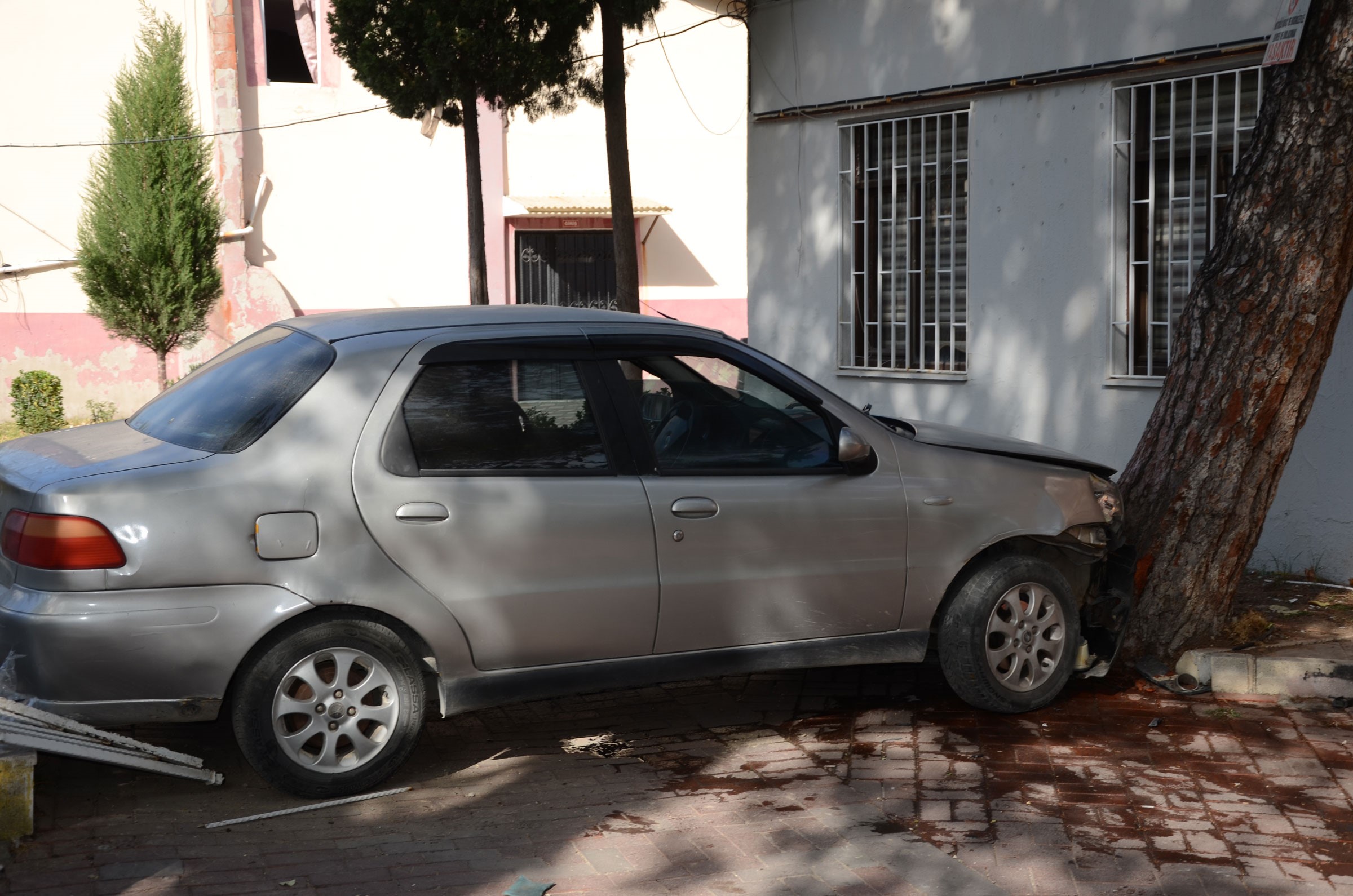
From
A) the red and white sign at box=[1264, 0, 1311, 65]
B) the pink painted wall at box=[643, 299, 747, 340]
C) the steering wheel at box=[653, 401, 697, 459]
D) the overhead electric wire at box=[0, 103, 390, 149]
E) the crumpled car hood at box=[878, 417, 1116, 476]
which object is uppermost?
the overhead electric wire at box=[0, 103, 390, 149]

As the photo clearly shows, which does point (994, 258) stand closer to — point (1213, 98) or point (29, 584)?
point (1213, 98)

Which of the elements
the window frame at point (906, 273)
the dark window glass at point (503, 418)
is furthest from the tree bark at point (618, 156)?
the dark window glass at point (503, 418)

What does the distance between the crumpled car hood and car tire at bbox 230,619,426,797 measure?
7.49ft

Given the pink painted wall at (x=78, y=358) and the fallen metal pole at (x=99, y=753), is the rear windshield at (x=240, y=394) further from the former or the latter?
the pink painted wall at (x=78, y=358)

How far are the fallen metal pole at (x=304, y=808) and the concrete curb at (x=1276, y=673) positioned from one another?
3.64 metres

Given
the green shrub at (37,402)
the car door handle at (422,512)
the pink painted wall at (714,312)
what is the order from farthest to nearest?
the pink painted wall at (714,312), the green shrub at (37,402), the car door handle at (422,512)

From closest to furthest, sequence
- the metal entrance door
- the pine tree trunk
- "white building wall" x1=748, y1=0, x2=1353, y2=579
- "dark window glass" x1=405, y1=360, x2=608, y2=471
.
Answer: "dark window glass" x1=405, y1=360, x2=608, y2=471 < "white building wall" x1=748, y1=0, x2=1353, y2=579 < the pine tree trunk < the metal entrance door

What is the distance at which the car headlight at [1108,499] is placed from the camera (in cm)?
593

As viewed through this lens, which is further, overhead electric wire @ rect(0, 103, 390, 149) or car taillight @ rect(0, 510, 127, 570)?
overhead electric wire @ rect(0, 103, 390, 149)

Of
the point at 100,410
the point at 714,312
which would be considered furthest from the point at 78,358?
the point at 714,312

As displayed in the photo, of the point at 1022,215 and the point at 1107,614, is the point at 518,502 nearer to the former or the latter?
the point at 1107,614

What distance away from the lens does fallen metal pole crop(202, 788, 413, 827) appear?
15.1 ft

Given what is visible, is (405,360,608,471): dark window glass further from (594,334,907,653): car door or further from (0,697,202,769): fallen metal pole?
(0,697,202,769): fallen metal pole

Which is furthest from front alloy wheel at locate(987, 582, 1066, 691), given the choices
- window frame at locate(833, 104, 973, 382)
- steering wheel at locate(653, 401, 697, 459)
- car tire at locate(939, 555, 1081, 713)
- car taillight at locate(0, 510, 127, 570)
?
window frame at locate(833, 104, 973, 382)
